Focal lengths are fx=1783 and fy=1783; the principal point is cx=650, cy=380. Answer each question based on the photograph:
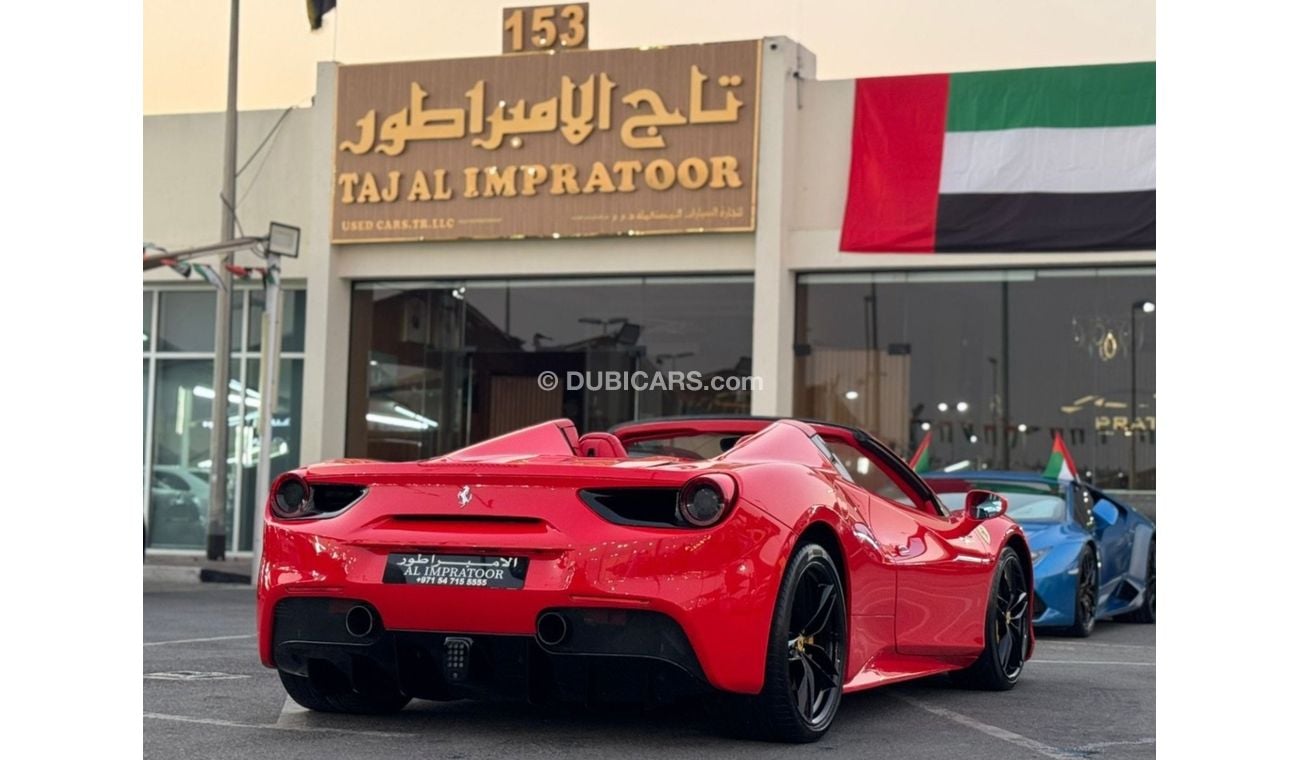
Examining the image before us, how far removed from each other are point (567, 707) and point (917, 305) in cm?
1528

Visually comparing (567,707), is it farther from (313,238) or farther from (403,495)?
(313,238)

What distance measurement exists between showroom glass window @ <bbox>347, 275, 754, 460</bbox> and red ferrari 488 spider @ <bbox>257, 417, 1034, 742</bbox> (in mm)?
15627

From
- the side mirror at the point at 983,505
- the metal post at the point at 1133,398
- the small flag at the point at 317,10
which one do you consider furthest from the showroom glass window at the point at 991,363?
the side mirror at the point at 983,505

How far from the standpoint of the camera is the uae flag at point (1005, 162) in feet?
65.4

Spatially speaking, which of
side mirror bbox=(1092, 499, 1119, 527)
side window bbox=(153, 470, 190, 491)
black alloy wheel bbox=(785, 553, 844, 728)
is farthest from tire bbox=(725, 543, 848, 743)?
side window bbox=(153, 470, 190, 491)

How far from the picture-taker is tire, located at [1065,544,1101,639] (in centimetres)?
1166

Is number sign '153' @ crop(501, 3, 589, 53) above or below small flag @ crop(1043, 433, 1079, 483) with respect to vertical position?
above

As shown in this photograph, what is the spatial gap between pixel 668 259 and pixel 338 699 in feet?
51.8

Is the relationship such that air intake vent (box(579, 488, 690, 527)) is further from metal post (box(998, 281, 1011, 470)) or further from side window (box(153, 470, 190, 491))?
side window (box(153, 470, 190, 491))

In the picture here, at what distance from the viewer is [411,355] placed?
2353cm

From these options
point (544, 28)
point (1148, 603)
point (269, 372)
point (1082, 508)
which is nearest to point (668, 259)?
point (544, 28)

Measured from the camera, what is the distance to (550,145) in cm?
2181

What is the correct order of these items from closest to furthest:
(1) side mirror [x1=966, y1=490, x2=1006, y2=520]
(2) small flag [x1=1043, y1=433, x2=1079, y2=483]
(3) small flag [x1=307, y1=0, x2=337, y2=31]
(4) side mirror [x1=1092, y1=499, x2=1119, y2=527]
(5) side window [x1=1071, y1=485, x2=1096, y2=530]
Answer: (1) side mirror [x1=966, y1=490, x2=1006, y2=520] < (5) side window [x1=1071, y1=485, x2=1096, y2=530] < (2) small flag [x1=1043, y1=433, x2=1079, y2=483] < (4) side mirror [x1=1092, y1=499, x2=1119, y2=527] < (3) small flag [x1=307, y1=0, x2=337, y2=31]
